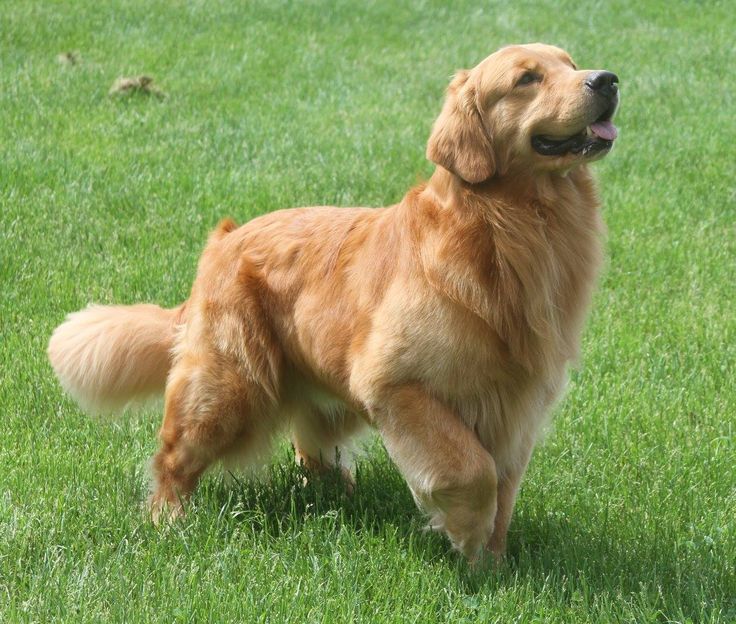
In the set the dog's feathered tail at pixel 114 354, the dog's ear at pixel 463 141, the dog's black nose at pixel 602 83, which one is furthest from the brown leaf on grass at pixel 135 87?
the dog's black nose at pixel 602 83

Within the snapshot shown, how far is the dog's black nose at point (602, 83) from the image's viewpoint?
12.3ft

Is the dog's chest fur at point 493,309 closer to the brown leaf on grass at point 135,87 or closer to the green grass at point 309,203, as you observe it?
the green grass at point 309,203

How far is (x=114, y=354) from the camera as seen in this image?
15.2 ft

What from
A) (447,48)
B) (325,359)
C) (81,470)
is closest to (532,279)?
(325,359)

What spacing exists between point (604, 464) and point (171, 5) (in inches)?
412

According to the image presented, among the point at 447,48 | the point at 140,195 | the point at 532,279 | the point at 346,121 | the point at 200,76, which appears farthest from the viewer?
the point at 447,48

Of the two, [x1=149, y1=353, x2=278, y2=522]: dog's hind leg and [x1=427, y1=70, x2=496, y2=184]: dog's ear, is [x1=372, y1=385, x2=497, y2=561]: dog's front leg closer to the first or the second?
[x1=149, y1=353, x2=278, y2=522]: dog's hind leg

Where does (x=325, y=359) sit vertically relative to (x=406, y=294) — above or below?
below

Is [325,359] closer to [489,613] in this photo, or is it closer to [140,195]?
[489,613]

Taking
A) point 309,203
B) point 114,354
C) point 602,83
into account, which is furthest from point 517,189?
point 309,203

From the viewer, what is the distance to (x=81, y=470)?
460 centimetres

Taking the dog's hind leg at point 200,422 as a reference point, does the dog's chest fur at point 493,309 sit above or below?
above

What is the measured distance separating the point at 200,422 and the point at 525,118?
1.72 metres

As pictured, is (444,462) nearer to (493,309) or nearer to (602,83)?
(493,309)
